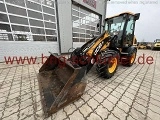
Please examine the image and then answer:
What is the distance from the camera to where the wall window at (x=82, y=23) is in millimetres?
7840

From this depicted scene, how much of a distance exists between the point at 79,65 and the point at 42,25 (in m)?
4.90

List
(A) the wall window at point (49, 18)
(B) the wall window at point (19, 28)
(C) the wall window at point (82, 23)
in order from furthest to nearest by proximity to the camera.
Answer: (C) the wall window at point (82, 23) < (A) the wall window at point (49, 18) < (B) the wall window at point (19, 28)

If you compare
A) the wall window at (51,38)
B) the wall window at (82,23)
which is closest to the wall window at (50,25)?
the wall window at (51,38)

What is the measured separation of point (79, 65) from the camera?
270cm

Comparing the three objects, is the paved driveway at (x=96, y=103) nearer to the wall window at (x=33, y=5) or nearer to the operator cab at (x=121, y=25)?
the operator cab at (x=121, y=25)

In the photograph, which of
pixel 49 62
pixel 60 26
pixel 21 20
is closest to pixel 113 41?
pixel 49 62

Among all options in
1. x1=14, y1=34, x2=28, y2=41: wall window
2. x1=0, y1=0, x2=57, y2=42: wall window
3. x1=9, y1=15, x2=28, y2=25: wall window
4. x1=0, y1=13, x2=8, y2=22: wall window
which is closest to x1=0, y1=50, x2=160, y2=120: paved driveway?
x1=14, y1=34, x2=28, y2=41: wall window

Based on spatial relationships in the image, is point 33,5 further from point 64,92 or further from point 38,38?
point 64,92

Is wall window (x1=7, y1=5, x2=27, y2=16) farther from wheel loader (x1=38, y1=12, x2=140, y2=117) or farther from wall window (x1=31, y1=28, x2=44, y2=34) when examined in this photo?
wheel loader (x1=38, y1=12, x2=140, y2=117)

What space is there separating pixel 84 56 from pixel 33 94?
65.4 inches

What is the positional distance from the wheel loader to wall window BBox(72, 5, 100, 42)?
151 inches

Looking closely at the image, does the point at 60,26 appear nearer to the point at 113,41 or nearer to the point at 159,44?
the point at 113,41

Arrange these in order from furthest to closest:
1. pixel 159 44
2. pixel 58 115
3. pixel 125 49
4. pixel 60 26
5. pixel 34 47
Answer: pixel 159 44 → pixel 60 26 → pixel 34 47 → pixel 125 49 → pixel 58 115

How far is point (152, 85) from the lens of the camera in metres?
2.73
